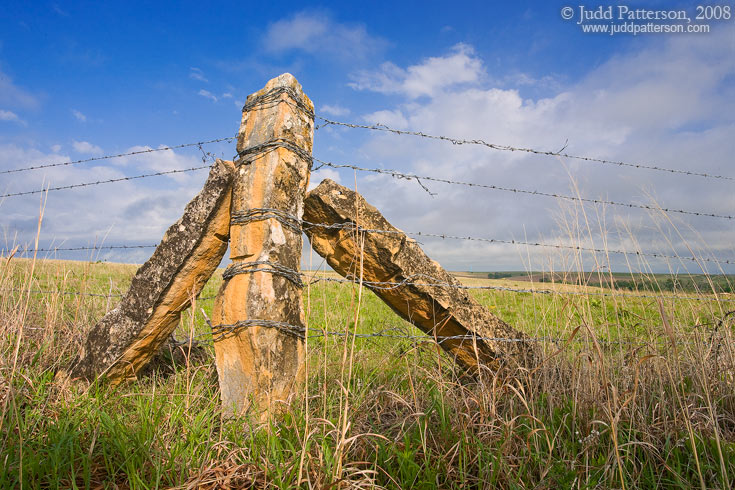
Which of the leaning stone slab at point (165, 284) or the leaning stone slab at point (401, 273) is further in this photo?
the leaning stone slab at point (401, 273)

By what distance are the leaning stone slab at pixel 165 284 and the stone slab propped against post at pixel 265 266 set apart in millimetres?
139

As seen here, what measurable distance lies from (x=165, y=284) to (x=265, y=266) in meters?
0.80

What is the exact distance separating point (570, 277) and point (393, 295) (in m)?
1.44

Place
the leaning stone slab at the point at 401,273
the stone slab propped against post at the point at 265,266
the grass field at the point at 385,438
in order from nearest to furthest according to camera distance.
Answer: the grass field at the point at 385,438
the stone slab propped against post at the point at 265,266
the leaning stone slab at the point at 401,273

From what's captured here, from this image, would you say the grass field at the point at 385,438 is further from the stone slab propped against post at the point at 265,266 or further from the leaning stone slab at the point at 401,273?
the leaning stone slab at the point at 401,273

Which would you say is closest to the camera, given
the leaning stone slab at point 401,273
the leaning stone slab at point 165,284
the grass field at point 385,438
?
the grass field at point 385,438

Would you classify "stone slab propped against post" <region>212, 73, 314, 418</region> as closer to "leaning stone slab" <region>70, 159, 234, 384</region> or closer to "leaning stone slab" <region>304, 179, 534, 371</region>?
"leaning stone slab" <region>70, 159, 234, 384</region>

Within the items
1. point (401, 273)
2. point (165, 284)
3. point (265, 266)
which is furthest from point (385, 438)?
point (165, 284)

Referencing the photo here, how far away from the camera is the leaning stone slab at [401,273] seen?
3092mm

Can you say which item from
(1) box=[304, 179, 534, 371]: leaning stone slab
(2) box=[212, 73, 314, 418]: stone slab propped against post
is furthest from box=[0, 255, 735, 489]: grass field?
(1) box=[304, 179, 534, 371]: leaning stone slab

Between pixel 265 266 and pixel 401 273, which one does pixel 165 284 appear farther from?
pixel 401 273

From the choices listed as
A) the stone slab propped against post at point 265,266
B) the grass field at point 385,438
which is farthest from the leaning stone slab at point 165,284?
the grass field at point 385,438

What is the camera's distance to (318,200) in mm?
3064

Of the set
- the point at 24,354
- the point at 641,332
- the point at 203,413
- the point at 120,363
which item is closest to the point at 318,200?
the point at 203,413
